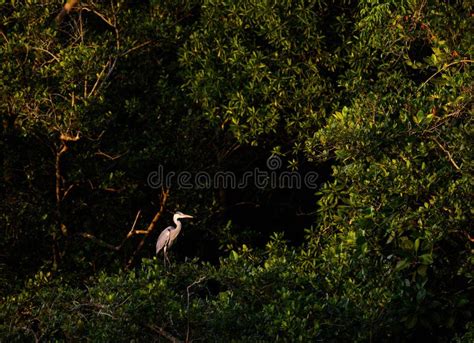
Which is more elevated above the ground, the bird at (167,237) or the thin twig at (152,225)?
the bird at (167,237)

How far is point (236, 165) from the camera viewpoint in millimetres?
13164

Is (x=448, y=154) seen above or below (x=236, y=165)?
above

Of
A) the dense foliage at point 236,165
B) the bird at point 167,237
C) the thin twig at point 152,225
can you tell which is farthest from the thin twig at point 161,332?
the thin twig at point 152,225

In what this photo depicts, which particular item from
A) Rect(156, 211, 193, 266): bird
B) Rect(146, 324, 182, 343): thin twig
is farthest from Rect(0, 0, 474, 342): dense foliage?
Rect(156, 211, 193, 266): bird

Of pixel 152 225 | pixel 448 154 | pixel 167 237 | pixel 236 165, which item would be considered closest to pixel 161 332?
pixel 167 237

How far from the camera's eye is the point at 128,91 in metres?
12.5

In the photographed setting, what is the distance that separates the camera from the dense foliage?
894 cm

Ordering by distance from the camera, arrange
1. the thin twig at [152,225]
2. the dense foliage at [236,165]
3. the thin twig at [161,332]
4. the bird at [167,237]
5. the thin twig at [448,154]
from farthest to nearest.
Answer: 1. the thin twig at [152,225]
2. the bird at [167,237]
3. the thin twig at [448,154]
4. the dense foliage at [236,165]
5. the thin twig at [161,332]

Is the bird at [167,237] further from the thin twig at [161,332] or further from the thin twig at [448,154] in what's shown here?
the thin twig at [448,154]

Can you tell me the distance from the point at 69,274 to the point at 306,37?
154 inches

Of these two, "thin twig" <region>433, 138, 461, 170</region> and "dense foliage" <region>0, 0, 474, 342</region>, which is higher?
"thin twig" <region>433, 138, 461, 170</region>

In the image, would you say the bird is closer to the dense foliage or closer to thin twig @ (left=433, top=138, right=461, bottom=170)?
the dense foliage

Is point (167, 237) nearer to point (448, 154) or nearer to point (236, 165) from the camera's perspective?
point (236, 165)

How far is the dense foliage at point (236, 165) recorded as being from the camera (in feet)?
29.3
